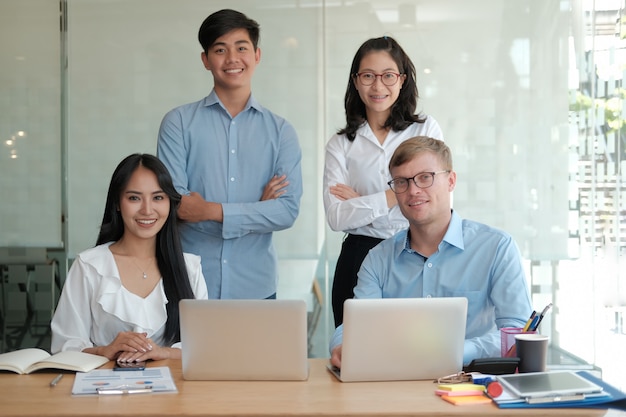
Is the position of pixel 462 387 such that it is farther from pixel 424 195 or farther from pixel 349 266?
pixel 349 266

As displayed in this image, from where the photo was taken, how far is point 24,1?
509 centimetres

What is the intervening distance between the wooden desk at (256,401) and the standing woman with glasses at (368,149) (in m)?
1.34

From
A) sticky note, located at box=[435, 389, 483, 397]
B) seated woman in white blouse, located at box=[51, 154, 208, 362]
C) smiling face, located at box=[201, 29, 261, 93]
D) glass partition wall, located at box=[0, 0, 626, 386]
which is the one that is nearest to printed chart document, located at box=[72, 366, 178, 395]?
seated woman in white blouse, located at box=[51, 154, 208, 362]

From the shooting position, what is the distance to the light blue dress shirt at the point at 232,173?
150 inches

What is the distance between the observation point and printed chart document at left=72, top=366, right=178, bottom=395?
2.22 meters

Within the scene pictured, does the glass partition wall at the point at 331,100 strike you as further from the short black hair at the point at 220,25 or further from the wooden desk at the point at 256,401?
the wooden desk at the point at 256,401

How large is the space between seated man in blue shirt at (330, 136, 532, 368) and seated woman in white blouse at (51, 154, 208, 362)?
69 cm

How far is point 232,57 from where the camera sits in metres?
3.70

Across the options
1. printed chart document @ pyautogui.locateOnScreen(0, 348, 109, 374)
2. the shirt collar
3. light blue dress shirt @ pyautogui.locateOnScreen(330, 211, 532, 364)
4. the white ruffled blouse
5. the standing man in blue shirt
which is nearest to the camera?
printed chart document @ pyautogui.locateOnScreen(0, 348, 109, 374)

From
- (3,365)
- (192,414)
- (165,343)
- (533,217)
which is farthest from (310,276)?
(192,414)

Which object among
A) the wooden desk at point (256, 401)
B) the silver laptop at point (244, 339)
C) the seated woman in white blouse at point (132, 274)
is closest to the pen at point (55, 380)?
the wooden desk at point (256, 401)

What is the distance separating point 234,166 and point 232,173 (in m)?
0.03

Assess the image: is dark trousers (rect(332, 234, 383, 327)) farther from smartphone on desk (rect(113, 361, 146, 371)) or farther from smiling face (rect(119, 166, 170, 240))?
smartphone on desk (rect(113, 361, 146, 371))

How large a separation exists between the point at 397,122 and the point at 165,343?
1.40 metres
